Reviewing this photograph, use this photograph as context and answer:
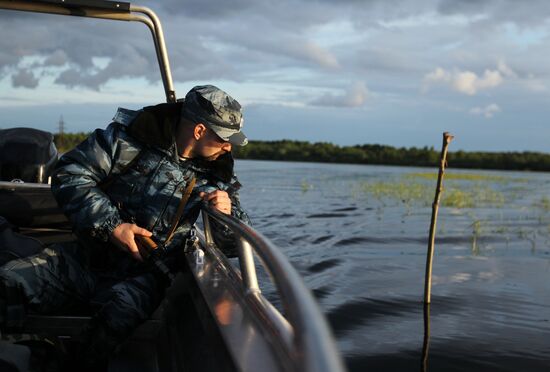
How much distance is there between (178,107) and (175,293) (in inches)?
38.2

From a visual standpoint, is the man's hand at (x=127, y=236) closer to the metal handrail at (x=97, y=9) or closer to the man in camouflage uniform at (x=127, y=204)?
the man in camouflage uniform at (x=127, y=204)

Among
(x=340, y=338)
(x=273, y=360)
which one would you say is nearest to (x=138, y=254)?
(x=273, y=360)

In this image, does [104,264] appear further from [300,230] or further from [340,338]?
[300,230]

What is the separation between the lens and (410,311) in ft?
24.4

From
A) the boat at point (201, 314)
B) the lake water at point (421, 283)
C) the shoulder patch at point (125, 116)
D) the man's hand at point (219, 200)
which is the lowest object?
the lake water at point (421, 283)

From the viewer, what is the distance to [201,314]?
8.50 ft

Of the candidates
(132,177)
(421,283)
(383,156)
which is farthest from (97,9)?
(383,156)

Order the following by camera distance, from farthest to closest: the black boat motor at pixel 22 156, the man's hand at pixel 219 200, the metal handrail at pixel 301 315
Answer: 1. the black boat motor at pixel 22 156
2. the man's hand at pixel 219 200
3. the metal handrail at pixel 301 315

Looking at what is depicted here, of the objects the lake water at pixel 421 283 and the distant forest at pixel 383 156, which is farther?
the distant forest at pixel 383 156

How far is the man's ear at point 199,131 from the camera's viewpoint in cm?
308

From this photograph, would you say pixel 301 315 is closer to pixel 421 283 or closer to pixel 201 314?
pixel 201 314

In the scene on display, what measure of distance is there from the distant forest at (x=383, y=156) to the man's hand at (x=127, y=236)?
236 feet

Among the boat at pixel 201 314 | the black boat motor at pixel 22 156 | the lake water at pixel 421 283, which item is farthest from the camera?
the lake water at pixel 421 283

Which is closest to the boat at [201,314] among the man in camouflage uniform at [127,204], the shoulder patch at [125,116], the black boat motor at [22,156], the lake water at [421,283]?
the man in camouflage uniform at [127,204]
